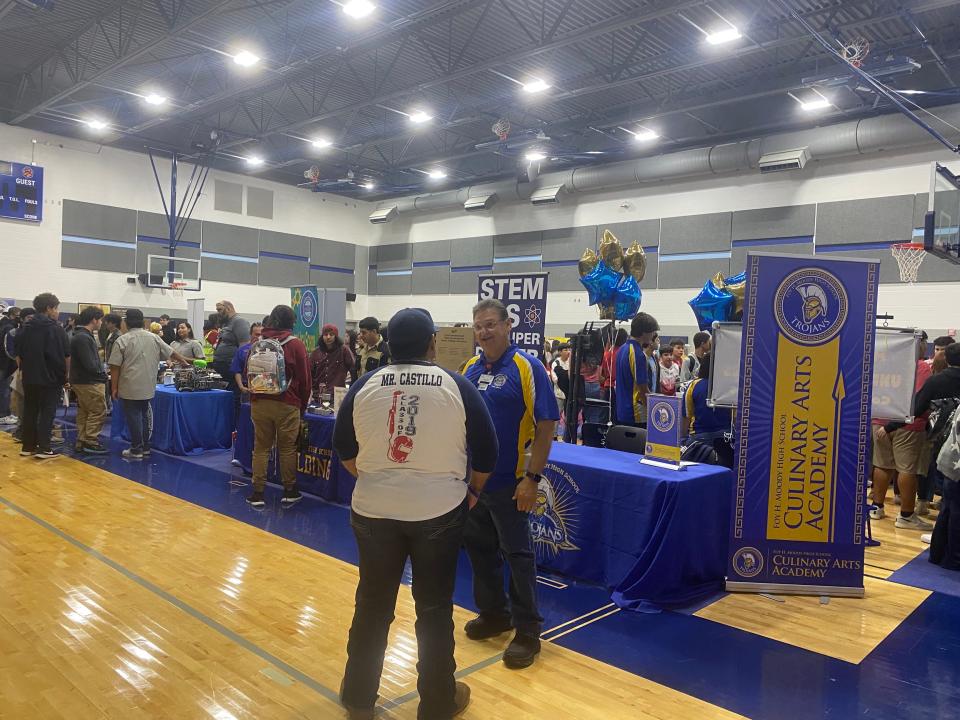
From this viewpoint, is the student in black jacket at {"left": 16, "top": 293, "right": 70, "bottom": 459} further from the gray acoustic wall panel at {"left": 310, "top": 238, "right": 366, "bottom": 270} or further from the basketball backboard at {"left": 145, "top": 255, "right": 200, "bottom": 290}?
the gray acoustic wall panel at {"left": 310, "top": 238, "right": 366, "bottom": 270}

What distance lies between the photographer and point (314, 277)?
1759cm

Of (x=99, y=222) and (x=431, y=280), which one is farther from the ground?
(x=99, y=222)

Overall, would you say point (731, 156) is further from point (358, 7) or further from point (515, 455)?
point (515, 455)

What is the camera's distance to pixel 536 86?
9805mm

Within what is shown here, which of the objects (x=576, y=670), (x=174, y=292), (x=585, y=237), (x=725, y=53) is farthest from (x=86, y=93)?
(x=576, y=670)

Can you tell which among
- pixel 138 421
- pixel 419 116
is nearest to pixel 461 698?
pixel 138 421

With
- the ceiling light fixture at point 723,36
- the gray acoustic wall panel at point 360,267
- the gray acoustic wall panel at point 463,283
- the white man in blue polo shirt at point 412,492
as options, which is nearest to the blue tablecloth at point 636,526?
the white man in blue polo shirt at point 412,492

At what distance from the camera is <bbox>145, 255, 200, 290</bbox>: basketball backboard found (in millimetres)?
14531

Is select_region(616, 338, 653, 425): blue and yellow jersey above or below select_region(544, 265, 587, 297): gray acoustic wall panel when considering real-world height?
below

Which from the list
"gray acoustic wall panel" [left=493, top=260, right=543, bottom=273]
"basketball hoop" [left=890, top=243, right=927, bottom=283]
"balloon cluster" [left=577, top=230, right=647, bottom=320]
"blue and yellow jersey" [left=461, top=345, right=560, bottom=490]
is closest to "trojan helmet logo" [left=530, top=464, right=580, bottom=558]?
"blue and yellow jersey" [left=461, top=345, right=560, bottom=490]

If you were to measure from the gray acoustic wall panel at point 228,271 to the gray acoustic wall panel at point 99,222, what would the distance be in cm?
160

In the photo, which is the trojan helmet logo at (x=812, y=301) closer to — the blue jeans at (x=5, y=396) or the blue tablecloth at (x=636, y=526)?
the blue tablecloth at (x=636, y=526)

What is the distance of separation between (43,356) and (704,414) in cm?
575

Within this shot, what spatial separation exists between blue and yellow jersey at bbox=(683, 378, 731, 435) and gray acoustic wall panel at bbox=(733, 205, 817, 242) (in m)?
8.18
